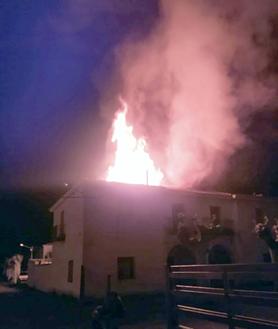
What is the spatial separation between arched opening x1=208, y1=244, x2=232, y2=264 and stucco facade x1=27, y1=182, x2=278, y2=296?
0.24m

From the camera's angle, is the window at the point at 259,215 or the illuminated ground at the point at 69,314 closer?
the illuminated ground at the point at 69,314

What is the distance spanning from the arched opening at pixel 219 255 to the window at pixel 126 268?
649 centimetres

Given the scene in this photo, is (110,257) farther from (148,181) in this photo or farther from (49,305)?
(148,181)

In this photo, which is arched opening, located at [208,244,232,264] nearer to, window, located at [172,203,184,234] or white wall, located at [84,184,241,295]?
white wall, located at [84,184,241,295]

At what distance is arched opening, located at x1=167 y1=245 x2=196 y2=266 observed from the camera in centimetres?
2712

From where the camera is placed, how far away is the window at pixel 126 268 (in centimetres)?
2475

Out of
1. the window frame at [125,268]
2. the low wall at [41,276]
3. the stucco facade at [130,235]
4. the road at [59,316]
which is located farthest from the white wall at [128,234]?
the low wall at [41,276]

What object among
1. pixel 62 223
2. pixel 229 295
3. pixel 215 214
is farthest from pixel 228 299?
pixel 62 223

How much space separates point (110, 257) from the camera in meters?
24.6

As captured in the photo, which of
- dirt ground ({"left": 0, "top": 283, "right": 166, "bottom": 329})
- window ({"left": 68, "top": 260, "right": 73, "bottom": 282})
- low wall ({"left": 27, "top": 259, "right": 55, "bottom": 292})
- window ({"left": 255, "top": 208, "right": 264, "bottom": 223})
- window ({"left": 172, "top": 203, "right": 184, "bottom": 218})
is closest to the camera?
dirt ground ({"left": 0, "top": 283, "right": 166, "bottom": 329})

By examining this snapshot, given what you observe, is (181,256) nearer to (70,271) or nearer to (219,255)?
(219,255)

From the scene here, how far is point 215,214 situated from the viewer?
3009cm

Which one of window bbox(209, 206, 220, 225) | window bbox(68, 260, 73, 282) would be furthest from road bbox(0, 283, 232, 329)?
window bbox(209, 206, 220, 225)

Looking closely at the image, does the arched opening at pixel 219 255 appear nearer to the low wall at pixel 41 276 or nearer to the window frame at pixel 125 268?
the window frame at pixel 125 268
